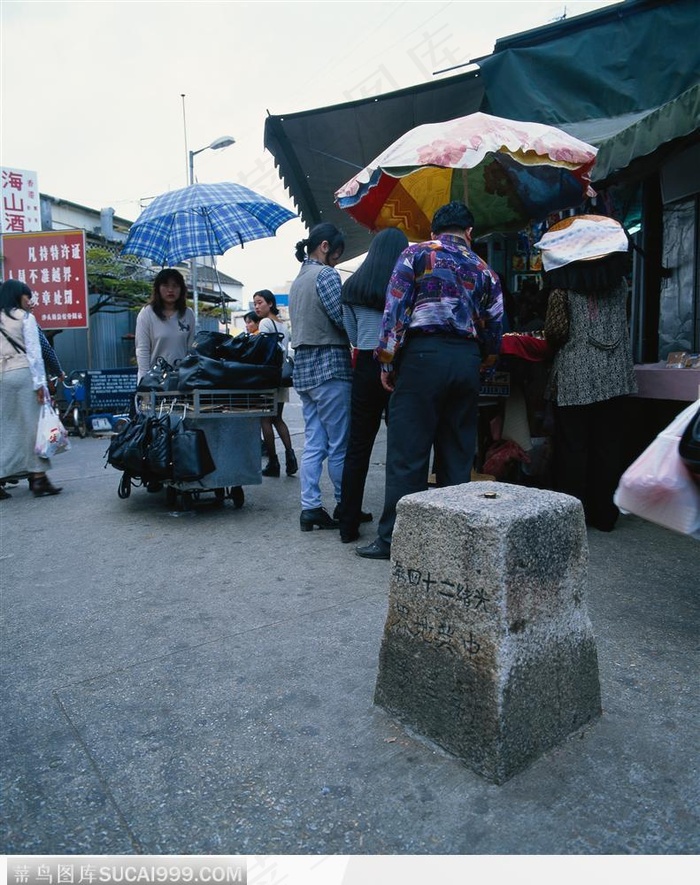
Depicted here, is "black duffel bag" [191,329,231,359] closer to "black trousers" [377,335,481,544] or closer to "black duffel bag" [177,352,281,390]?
"black duffel bag" [177,352,281,390]

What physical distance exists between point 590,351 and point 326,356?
1709mm

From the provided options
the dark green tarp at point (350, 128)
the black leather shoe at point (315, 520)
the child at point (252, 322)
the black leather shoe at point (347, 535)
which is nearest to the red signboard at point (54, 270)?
the dark green tarp at point (350, 128)

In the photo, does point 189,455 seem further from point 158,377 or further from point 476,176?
point 476,176

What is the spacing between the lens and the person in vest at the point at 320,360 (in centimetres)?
466

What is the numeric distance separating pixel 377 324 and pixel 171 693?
2.53 meters

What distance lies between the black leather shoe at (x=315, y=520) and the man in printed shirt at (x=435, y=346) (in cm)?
111

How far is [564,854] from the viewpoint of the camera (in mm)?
1702

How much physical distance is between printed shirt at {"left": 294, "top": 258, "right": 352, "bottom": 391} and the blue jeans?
56mm

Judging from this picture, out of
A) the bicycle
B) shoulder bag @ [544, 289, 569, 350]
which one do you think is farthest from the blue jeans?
the bicycle

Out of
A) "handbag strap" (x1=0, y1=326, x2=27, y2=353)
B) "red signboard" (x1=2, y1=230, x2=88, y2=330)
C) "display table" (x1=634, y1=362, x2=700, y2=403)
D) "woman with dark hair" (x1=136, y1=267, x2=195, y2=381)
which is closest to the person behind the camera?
"display table" (x1=634, y1=362, x2=700, y2=403)

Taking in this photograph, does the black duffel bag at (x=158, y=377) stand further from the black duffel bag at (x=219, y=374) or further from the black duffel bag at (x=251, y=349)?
the black duffel bag at (x=251, y=349)

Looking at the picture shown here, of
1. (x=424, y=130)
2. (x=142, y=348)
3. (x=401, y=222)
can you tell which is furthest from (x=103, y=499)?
(x=424, y=130)

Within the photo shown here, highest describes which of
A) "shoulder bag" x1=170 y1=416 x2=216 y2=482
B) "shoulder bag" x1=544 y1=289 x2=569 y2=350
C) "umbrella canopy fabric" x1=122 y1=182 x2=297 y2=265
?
"umbrella canopy fabric" x1=122 y1=182 x2=297 y2=265

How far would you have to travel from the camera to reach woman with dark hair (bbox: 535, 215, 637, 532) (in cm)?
436
